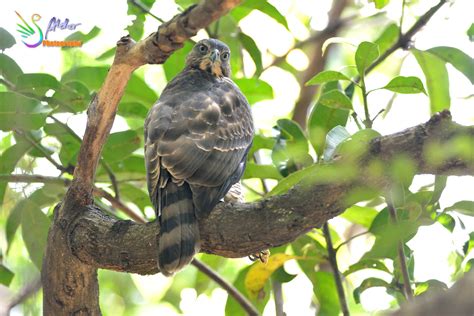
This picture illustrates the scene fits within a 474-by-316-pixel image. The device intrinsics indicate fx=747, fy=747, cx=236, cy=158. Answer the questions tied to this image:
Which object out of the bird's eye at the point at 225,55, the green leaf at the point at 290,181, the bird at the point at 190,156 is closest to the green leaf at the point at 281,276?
the bird at the point at 190,156

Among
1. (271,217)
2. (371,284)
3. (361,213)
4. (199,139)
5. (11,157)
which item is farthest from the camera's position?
(361,213)

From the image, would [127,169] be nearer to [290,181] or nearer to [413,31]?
[290,181]

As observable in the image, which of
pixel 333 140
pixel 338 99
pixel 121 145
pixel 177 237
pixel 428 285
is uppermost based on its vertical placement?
pixel 121 145

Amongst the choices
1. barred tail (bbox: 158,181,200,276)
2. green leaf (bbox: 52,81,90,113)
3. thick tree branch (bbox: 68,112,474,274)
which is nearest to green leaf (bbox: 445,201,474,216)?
thick tree branch (bbox: 68,112,474,274)

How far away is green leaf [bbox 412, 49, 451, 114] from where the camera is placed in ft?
13.0

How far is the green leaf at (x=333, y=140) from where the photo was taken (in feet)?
9.35

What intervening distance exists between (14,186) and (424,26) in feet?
8.37

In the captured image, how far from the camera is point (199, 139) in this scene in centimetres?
352

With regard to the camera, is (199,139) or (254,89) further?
(254,89)

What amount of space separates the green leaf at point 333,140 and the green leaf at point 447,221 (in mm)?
783

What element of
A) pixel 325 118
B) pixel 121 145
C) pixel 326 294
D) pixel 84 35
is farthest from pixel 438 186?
pixel 84 35

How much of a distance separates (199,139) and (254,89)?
1185mm

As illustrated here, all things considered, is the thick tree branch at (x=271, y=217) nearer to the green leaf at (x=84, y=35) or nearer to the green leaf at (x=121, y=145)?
the green leaf at (x=121, y=145)

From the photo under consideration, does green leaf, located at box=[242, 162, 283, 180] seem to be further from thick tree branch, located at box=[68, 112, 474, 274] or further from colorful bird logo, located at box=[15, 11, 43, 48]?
colorful bird logo, located at box=[15, 11, 43, 48]
